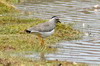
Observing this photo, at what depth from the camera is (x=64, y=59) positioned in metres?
12.5

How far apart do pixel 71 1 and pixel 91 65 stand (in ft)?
59.0

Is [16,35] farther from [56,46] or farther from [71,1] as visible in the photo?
[71,1]

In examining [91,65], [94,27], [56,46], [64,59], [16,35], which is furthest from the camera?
[94,27]

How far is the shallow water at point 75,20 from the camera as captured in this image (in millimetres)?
13180

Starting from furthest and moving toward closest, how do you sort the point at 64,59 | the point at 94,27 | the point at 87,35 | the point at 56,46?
the point at 94,27 < the point at 87,35 < the point at 56,46 < the point at 64,59

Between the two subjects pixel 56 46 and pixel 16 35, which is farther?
pixel 16 35

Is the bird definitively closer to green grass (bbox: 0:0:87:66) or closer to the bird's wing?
the bird's wing

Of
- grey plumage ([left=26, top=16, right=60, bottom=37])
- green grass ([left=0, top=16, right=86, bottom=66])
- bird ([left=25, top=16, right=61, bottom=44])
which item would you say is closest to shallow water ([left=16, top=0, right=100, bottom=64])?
green grass ([left=0, top=16, right=86, bottom=66])

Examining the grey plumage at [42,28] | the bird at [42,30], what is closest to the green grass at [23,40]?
the bird at [42,30]

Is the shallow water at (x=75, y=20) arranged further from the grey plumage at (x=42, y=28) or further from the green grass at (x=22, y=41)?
the grey plumage at (x=42, y=28)

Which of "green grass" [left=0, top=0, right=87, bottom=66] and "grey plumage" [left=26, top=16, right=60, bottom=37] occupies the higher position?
"grey plumage" [left=26, top=16, right=60, bottom=37]

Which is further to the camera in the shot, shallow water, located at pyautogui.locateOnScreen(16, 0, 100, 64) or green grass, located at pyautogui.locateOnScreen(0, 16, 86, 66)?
shallow water, located at pyautogui.locateOnScreen(16, 0, 100, 64)

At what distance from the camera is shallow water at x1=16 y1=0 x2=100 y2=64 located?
13180 mm

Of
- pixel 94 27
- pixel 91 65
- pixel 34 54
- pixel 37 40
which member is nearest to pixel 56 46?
pixel 37 40
